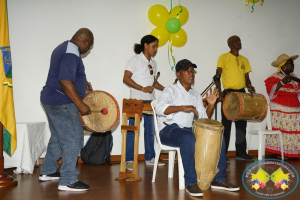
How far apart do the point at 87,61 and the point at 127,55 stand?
619 millimetres

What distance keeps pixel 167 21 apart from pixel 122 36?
2.38 ft

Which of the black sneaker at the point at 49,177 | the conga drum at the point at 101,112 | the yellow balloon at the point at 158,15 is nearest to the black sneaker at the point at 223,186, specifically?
the conga drum at the point at 101,112

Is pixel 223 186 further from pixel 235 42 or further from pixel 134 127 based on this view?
pixel 235 42

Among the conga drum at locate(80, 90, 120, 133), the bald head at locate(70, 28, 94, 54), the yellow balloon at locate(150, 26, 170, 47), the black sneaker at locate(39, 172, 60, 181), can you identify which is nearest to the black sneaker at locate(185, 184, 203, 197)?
the conga drum at locate(80, 90, 120, 133)

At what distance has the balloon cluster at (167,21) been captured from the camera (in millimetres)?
5367

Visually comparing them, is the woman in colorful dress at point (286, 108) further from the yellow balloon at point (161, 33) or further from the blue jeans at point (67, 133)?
the blue jeans at point (67, 133)

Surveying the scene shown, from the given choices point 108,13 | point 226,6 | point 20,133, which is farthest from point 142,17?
point 20,133

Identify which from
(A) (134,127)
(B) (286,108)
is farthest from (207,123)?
(B) (286,108)

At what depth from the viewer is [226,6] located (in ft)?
20.1

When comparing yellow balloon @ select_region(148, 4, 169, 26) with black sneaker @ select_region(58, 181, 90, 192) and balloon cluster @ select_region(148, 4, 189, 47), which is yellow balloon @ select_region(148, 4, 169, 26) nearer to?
balloon cluster @ select_region(148, 4, 189, 47)

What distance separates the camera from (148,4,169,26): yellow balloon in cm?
539

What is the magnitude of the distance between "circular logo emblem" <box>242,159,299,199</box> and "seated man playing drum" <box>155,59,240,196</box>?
0.28 metres

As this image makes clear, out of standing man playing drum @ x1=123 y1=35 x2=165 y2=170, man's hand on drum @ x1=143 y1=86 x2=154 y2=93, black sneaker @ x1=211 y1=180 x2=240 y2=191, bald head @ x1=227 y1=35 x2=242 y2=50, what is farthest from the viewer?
bald head @ x1=227 y1=35 x2=242 y2=50

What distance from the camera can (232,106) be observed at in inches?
202
